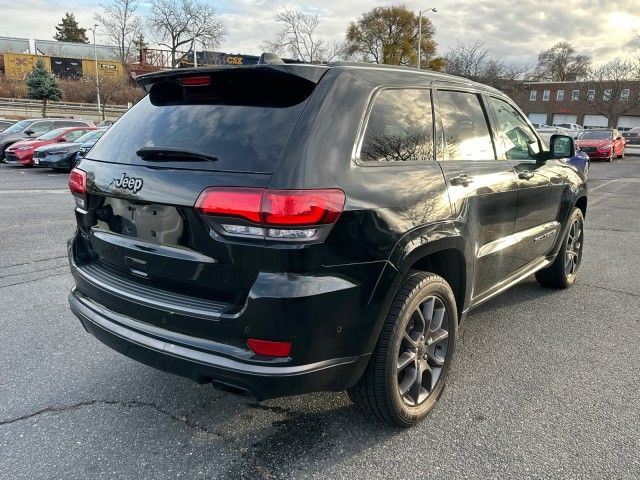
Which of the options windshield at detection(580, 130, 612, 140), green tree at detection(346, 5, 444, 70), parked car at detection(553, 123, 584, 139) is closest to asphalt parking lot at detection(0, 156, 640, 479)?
windshield at detection(580, 130, 612, 140)

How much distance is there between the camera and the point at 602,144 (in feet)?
77.7

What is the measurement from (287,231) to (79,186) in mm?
1448

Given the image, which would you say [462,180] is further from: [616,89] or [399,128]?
[616,89]

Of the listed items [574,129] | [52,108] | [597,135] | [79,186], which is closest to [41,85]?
[52,108]

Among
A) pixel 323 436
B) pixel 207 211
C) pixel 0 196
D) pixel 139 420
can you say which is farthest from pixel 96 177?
pixel 0 196

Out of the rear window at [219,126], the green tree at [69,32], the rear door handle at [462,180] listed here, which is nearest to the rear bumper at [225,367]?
the rear window at [219,126]

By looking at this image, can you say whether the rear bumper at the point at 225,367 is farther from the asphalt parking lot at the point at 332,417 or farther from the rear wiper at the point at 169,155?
the rear wiper at the point at 169,155

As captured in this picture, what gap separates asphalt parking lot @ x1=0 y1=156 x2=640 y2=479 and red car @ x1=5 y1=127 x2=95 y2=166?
15.6 m

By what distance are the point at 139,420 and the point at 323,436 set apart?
101 cm

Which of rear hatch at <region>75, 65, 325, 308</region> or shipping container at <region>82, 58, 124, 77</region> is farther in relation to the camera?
shipping container at <region>82, 58, 124, 77</region>

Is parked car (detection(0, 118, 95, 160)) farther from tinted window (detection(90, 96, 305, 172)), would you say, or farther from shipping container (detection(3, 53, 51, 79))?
shipping container (detection(3, 53, 51, 79))

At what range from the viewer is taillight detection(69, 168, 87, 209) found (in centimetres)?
275

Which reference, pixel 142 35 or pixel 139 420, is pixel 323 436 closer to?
pixel 139 420

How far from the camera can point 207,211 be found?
213 cm
